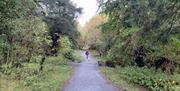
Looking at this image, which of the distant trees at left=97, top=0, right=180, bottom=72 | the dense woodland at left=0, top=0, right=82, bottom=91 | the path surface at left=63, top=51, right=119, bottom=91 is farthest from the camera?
the path surface at left=63, top=51, right=119, bottom=91

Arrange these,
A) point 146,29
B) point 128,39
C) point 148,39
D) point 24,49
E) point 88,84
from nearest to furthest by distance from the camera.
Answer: point 146,29 → point 148,39 → point 88,84 → point 24,49 → point 128,39

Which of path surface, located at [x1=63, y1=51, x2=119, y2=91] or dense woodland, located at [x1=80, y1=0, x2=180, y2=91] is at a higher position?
dense woodland, located at [x1=80, y1=0, x2=180, y2=91]

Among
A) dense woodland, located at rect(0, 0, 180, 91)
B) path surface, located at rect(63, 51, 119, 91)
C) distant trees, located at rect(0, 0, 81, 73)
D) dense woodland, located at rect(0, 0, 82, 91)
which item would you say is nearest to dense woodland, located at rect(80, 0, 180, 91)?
dense woodland, located at rect(0, 0, 180, 91)

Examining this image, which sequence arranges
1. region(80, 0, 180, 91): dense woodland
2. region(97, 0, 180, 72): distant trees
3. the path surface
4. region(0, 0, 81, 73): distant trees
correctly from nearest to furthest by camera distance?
region(97, 0, 180, 72): distant trees
region(80, 0, 180, 91): dense woodland
region(0, 0, 81, 73): distant trees
the path surface

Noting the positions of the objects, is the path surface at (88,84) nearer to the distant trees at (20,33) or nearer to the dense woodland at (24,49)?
the dense woodland at (24,49)

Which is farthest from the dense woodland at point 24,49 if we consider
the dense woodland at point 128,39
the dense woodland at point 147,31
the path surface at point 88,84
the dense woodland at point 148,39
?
the dense woodland at point 147,31

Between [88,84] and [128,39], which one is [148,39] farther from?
[128,39]

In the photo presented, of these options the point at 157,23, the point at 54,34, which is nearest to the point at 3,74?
the point at 157,23

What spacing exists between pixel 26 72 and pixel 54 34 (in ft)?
65.6

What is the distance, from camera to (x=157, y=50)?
76.0ft

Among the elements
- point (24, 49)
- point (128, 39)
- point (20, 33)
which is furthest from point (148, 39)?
point (128, 39)

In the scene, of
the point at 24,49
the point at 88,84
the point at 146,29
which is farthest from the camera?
the point at 24,49

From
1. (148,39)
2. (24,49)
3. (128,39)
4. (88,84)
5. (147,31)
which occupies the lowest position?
(88,84)

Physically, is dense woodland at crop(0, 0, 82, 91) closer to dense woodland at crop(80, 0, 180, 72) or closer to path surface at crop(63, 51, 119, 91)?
path surface at crop(63, 51, 119, 91)
